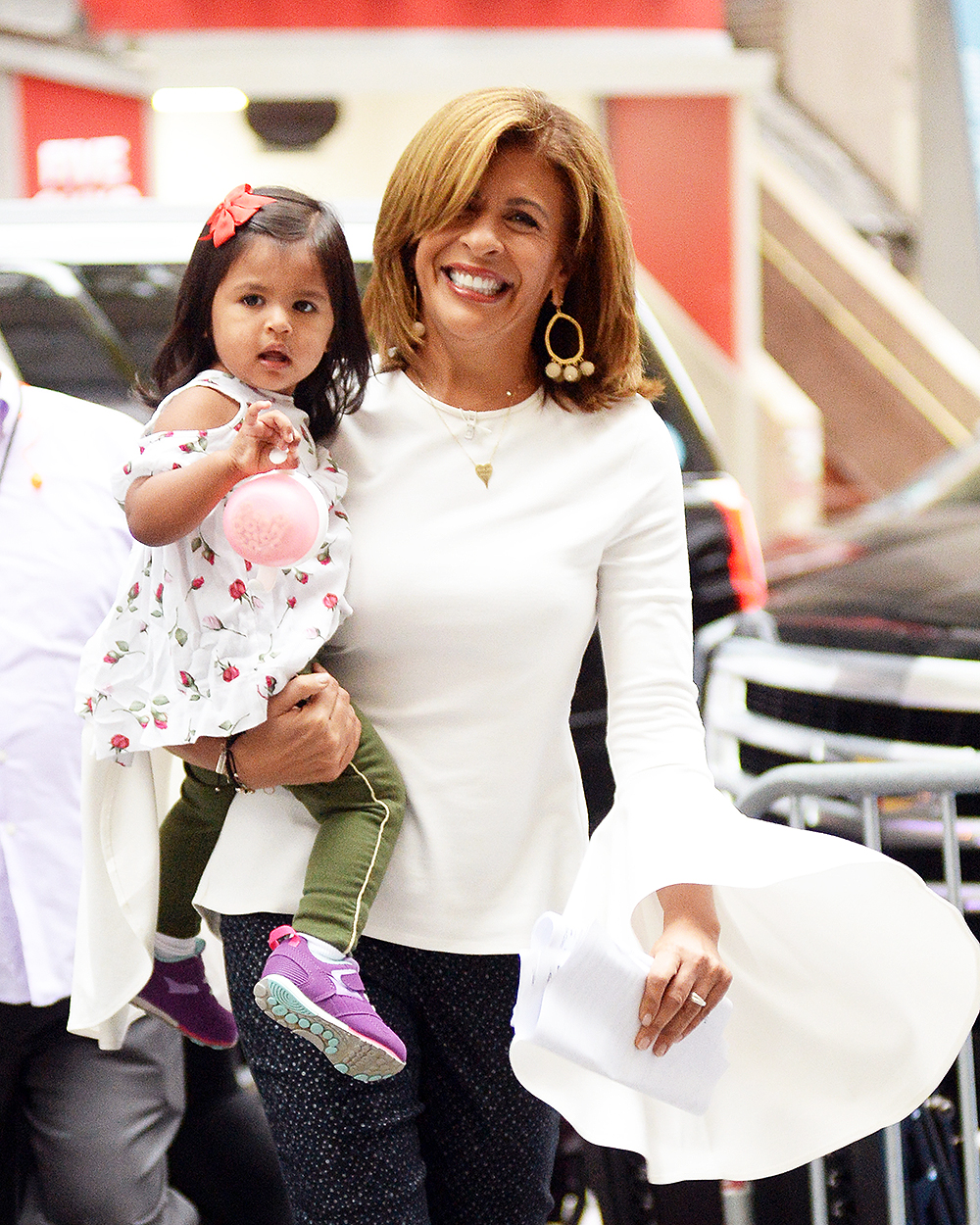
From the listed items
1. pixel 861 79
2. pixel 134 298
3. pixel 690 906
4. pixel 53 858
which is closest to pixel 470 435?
pixel 690 906

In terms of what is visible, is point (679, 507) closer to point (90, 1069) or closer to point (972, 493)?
point (90, 1069)

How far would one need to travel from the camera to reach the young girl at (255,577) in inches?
67.7

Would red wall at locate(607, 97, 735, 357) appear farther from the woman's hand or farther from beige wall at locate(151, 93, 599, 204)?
the woman's hand

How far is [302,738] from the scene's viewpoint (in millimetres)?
1737

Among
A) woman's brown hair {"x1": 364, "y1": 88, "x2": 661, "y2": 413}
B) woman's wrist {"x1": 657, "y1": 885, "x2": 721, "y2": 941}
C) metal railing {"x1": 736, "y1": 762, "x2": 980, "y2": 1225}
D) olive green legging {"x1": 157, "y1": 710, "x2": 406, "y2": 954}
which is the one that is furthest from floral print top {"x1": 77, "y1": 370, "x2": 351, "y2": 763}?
metal railing {"x1": 736, "y1": 762, "x2": 980, "y2": 1225}

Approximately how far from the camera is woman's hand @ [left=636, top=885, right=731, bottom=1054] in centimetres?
173

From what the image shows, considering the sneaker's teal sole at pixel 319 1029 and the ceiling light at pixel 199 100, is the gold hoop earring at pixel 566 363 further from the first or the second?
the ceiling light at pixel 199 100

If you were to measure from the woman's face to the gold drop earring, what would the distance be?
3.1 inches

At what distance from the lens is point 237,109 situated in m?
9.50

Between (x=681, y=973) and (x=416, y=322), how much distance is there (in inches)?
35.4

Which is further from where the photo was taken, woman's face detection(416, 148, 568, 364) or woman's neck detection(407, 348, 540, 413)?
woman's neck detection(407, 348, 540, 413)

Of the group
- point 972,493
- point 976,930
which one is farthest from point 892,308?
point 976,930

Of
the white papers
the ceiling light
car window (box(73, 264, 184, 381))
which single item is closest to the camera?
the white papers

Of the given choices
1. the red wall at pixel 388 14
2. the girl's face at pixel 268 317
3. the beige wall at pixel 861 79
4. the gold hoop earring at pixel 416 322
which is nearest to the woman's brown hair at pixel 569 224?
the gold hoop earring at pixel 416 322
